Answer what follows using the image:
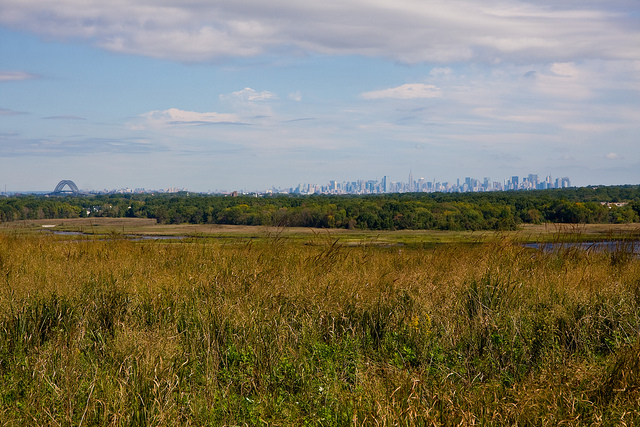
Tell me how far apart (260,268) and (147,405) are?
4215 millimetres

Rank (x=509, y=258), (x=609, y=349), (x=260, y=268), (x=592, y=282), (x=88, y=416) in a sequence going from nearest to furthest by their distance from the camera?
(x=88, y=416), (x=609, y=349), (x=592, y=282), (x=260, y=268), (x=509, y=258)

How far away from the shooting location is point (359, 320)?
224 inches

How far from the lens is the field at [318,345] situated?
12.2 feet

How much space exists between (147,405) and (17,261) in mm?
6968

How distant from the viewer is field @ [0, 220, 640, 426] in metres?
3.73

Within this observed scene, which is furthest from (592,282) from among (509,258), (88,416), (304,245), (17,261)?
(17,261)

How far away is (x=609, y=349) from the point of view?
202 inches

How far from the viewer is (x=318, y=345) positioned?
500 centimetres

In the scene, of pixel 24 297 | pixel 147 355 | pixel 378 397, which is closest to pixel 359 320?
pixel 378 397

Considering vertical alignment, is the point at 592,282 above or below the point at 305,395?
above

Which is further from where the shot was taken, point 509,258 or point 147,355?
point 509,258

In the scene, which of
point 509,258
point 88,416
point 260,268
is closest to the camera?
point 88,416

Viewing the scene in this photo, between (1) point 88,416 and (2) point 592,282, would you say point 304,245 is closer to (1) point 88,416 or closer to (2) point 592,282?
(2) point 592,282

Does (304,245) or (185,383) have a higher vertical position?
(304,245)
